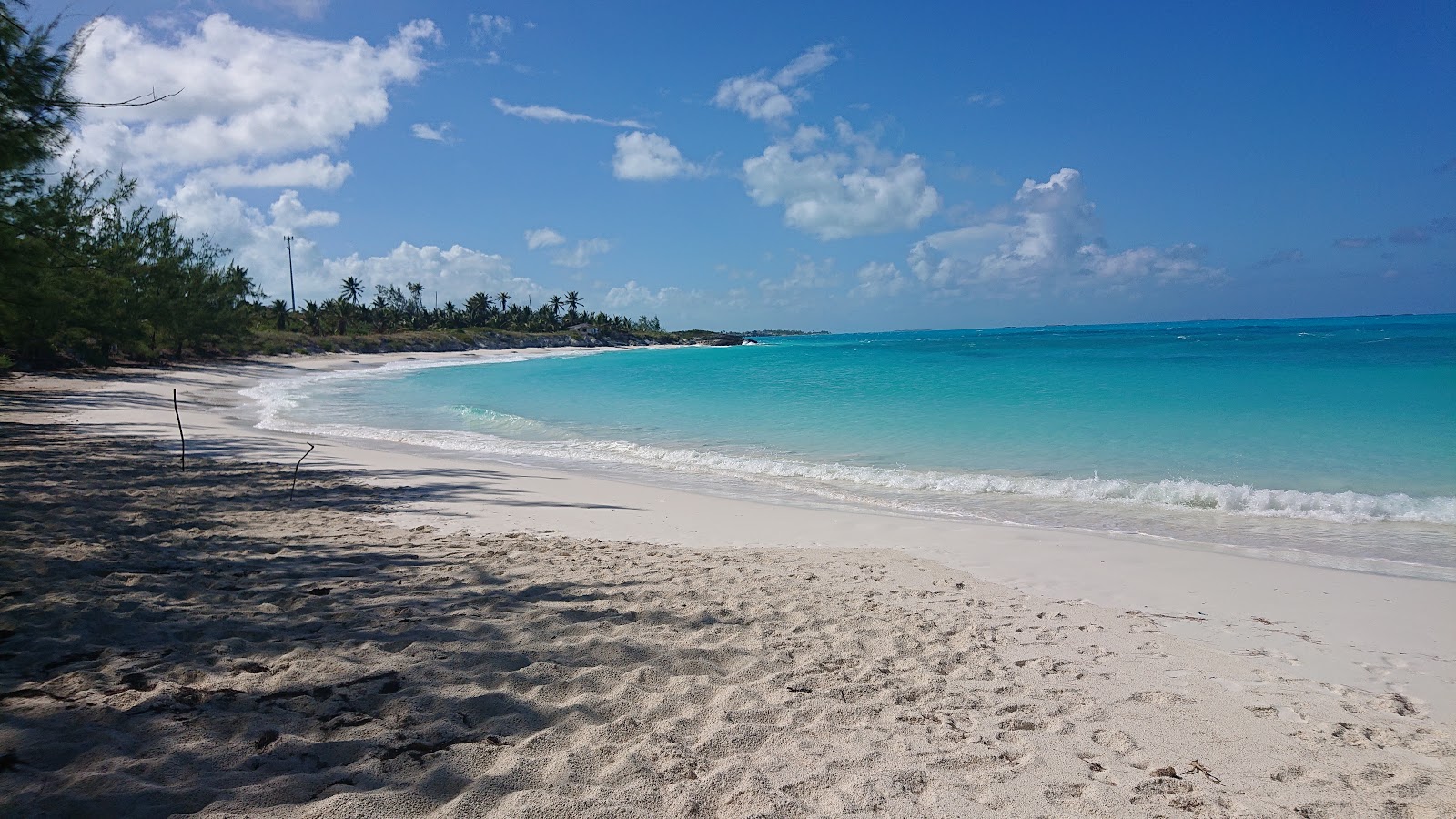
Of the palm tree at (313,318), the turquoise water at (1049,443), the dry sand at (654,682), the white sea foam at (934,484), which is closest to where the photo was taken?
the dry sand at (654,682)

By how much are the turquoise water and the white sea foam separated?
0.04 metres

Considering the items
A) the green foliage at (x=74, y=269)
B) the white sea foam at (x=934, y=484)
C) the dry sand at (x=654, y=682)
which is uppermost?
the green foliage at (x=74, y=269)

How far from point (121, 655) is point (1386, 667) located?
25.5 ft

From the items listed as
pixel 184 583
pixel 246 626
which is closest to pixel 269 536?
pixel 184 583

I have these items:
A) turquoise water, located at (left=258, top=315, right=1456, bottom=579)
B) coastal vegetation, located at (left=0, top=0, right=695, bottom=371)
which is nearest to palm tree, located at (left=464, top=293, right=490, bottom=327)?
coastal vegetation, located at (left=0, top=0, right=695, bottom=371)

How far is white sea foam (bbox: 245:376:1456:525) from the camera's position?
389 inches

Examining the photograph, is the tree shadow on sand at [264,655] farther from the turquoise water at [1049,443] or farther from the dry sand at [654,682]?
the turquoise water at [1049,443]

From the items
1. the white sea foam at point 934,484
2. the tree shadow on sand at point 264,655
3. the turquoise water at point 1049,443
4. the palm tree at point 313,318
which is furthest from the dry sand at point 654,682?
the palm tree at point 313,318

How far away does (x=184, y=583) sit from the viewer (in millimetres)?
4980

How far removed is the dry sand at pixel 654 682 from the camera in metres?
2.86

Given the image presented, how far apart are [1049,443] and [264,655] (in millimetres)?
15647

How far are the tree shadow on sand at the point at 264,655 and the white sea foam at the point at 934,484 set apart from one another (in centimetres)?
686

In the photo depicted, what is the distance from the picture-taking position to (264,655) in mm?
3807

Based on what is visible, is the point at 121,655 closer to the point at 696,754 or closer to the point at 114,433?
the point at 696,754
